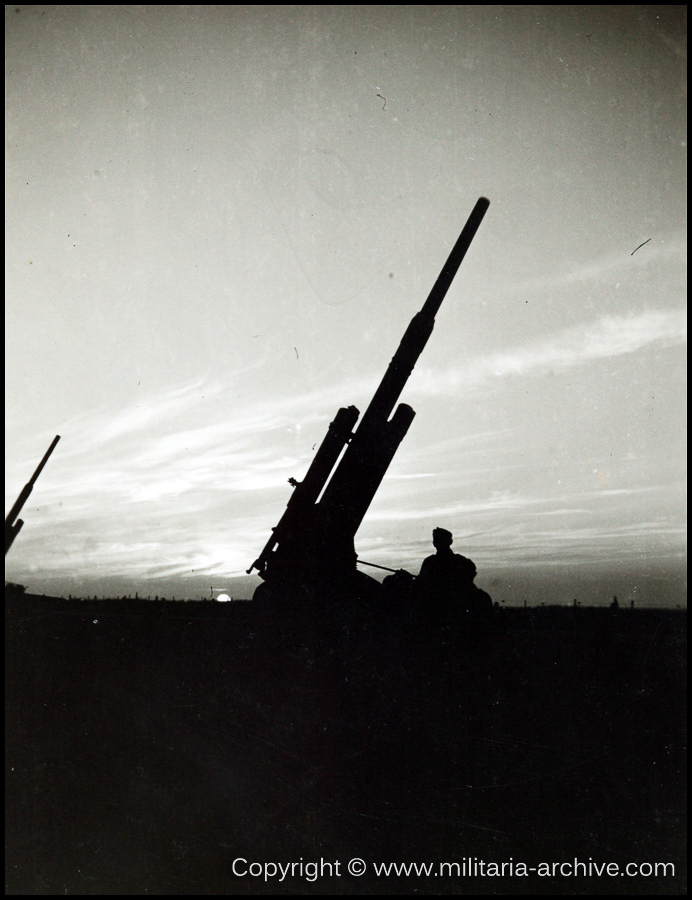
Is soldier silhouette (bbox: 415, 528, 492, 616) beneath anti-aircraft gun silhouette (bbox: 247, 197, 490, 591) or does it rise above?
beneath

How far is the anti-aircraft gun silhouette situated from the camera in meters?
7.32

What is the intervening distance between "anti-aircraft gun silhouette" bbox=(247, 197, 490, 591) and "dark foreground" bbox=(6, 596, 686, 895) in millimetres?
629

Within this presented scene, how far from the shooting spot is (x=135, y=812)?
476cm

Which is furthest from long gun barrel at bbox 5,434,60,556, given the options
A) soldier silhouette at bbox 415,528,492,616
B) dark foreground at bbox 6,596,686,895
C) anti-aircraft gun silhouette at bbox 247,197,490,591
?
soldier silhouette at bbox 415,528,492,616

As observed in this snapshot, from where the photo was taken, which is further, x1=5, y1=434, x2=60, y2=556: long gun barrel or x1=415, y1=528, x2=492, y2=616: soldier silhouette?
x1=5, y1=434, x2=60, y2=556: long gun barrel

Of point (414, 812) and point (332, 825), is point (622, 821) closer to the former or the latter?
point (414, 812)

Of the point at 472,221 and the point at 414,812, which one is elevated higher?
the point at 472,221

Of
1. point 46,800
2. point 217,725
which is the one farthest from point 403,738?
point 46,800

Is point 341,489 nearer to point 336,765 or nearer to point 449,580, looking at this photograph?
point 449,580

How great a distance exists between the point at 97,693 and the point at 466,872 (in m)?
5.25

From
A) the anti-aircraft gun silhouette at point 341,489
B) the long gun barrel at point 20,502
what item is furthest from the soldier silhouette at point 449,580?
the long gun barrel at point 20,502

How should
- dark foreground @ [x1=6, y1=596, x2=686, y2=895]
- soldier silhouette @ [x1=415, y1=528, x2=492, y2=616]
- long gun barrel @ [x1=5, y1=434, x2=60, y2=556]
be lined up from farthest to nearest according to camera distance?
1. long gun barrel @ [x1=5, y1=434, x2=60, y2=556]
2. soldier silhouette @ [x1=415, y1=528, x2=492, y2=616]
3. dark foreground @ [x1=6, y1=596, x2=686, y2=895]

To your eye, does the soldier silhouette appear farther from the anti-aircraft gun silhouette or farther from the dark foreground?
the anti-aircraft gun silhouette

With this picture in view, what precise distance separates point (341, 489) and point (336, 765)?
3.34 metres
